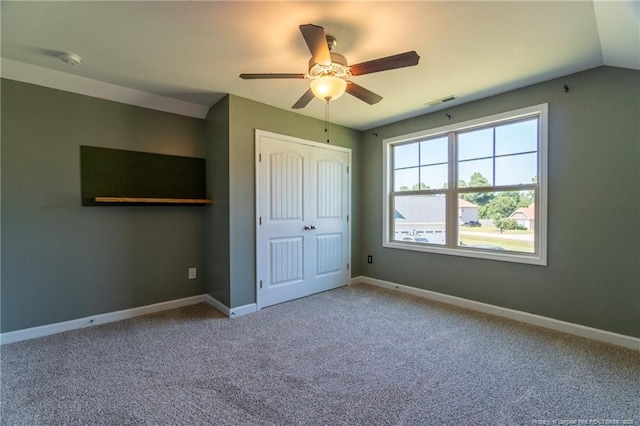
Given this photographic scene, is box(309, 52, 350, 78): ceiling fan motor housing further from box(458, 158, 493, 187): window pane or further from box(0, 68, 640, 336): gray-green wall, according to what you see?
box(458, 158, 493, 187): window pane

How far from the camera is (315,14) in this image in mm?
1787

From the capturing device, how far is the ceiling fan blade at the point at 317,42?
5.02ft

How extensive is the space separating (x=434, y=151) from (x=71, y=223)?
13.8 feet

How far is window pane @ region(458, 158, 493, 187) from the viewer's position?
3.22m

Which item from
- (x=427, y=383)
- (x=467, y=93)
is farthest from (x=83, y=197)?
(x=467, y=93)

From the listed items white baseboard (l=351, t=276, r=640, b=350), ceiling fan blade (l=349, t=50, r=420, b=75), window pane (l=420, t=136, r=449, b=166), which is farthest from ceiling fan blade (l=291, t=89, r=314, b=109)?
white baseboard (l=351, t=276, r=640, b=350)

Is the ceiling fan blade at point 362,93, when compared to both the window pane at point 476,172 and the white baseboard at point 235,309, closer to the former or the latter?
the window pane at point 476,172

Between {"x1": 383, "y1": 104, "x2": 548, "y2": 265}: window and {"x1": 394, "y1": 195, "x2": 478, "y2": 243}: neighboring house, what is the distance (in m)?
0.01

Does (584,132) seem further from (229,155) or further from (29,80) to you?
(29,80)

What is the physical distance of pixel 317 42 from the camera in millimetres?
1654

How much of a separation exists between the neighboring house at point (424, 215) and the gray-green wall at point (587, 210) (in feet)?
2.15

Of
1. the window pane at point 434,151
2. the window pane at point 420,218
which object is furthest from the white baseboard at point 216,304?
the window pane at point 434,151

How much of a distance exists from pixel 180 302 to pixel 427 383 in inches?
112

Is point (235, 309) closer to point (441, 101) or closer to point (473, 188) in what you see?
point (473, 188)
